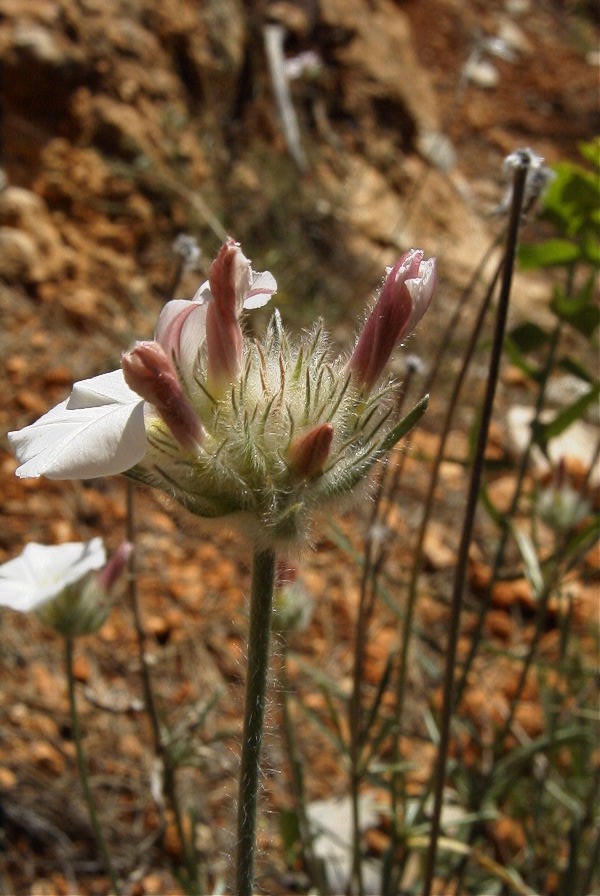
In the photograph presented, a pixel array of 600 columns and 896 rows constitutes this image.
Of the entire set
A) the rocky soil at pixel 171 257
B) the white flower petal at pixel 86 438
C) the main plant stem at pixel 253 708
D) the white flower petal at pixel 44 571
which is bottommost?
the main plant stem at pixel 253 708

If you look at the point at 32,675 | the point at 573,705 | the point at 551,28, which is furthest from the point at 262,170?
the point at 551,28

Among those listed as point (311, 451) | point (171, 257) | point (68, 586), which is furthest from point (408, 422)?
point (171, 257)

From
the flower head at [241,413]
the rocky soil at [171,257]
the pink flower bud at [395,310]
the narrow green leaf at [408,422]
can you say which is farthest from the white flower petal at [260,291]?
the rocky soil at [171,257]

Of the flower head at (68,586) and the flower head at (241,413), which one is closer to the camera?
the flower head at (241,413)

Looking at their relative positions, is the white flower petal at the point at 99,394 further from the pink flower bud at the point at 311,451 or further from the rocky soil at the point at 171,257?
the rocky soil at the point at 171,257

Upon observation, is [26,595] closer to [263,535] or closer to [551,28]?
[263,535]

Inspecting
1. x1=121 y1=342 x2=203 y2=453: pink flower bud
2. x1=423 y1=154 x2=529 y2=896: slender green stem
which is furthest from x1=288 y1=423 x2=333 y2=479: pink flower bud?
x1=423 y1=154 x2=529 y2=896: slender green stem
